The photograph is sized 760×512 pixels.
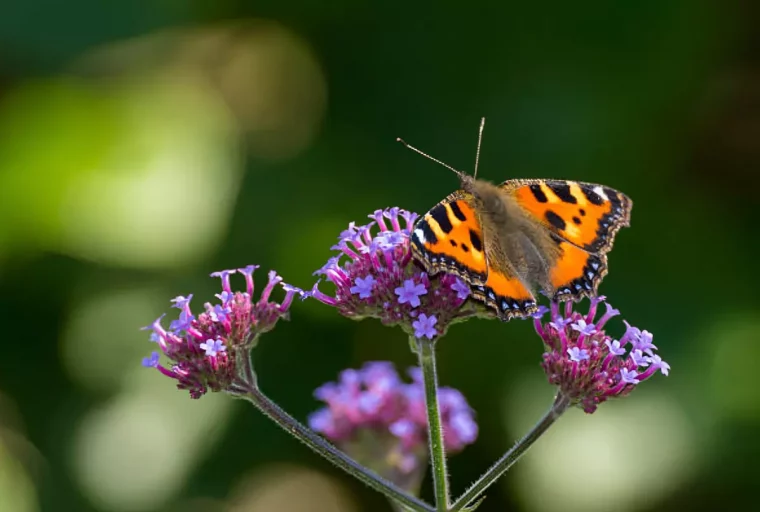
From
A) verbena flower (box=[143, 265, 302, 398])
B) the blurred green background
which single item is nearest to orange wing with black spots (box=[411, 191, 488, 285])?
Answer: verbena flower (box=[143, 265, 302, 398])

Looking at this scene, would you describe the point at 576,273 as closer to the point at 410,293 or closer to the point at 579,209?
the point at 579,209

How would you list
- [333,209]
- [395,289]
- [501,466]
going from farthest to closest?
[333,209] < [395,289] < [501,466]

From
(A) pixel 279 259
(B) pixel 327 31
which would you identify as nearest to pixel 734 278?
(A) pixel 279 259

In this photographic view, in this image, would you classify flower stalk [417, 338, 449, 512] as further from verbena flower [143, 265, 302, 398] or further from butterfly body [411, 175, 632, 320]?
verbena flower [143, 265, 302, 398]

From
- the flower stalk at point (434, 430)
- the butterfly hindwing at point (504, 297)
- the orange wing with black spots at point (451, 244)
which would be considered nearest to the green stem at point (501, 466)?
the flower stalk at point (434, 430)

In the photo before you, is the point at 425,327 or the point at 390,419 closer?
the point at 425,327

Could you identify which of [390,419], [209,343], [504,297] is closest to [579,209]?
[504,297]

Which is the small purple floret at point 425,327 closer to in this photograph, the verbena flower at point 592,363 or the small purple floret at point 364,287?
the small purple floret at point 364,287

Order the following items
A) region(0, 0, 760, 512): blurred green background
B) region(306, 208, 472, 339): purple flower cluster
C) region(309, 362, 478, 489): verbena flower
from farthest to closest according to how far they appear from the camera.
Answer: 1. region(0, 0, 760, 512): blurred green background
2. region(309, 362, 478, 489): verbena flower
3. region(306, 208, 472, 339): purple flower cluster
